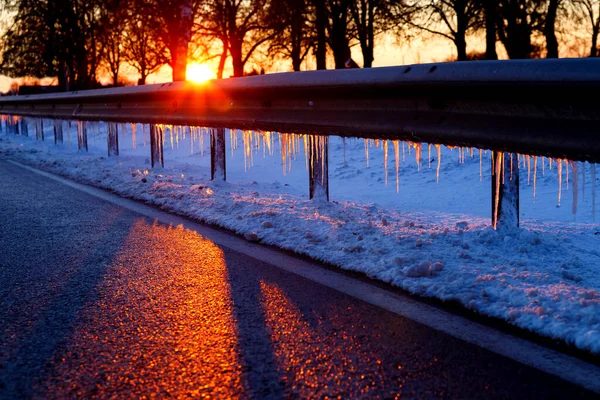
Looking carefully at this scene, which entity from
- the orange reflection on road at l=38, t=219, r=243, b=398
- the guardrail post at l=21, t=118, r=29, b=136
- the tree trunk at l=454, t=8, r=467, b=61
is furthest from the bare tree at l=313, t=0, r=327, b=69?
the orange reflection on road at l=38, t=219, r=243, b=398

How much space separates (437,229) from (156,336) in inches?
112

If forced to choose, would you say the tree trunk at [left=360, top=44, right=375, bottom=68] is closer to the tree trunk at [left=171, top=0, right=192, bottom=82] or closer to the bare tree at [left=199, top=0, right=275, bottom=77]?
the bare tree at [left=199, top=0, right=275, bottom=77]

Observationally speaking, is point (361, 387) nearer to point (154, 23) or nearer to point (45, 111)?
point (45, 111)

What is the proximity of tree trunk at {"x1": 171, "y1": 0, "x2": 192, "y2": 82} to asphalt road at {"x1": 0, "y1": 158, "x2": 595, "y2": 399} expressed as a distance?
39.3 feet

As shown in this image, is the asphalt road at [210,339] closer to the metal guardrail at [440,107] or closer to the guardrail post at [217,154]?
the metal guardrail at [440,107]

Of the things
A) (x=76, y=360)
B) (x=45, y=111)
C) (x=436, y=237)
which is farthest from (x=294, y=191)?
(x=45, y=111)

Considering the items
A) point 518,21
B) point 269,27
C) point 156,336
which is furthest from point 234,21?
point 156,336

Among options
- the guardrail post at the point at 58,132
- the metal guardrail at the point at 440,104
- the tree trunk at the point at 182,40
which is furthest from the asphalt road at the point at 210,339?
the guardrail post at the point at 58,132

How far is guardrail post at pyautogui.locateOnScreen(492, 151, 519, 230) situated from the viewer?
513 cm

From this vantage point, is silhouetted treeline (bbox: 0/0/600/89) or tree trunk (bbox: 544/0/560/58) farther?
tree trunk (bbox: 544/0/560/58)

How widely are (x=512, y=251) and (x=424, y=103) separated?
1126 mm

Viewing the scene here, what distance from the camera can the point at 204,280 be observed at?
4.07m

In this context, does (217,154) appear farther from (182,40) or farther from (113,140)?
(182,40)

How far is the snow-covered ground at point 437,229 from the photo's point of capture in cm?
348
